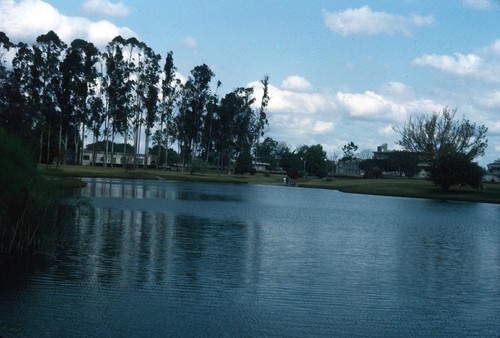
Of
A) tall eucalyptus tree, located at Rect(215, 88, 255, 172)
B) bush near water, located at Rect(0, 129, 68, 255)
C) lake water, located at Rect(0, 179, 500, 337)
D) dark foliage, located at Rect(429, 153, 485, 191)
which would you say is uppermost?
tall eucalyptus tree, located at Rect(215, 88, 255, 172)

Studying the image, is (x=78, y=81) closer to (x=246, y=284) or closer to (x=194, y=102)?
(x=194, y=102)

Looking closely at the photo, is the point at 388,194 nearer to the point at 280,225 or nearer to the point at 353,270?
the point at 280,225

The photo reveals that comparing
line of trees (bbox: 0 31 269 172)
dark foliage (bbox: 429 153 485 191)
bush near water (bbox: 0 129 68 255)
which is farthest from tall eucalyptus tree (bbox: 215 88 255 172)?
bush near water (bbox: 0 129 68 255)

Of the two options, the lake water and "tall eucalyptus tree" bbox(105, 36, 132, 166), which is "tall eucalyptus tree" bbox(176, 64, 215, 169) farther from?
the lake water

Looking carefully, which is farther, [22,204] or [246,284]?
[22,204]

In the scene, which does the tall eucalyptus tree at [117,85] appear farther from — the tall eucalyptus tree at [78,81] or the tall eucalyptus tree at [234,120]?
the tall eucalyptus tree at [234,120]

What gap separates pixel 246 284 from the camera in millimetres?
16453

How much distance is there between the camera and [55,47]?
311ft

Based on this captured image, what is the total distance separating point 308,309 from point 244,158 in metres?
102

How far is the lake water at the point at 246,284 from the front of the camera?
12398 mm

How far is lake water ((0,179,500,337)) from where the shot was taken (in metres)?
12.4

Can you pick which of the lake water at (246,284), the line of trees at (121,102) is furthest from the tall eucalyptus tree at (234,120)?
the lake water at (246,284)

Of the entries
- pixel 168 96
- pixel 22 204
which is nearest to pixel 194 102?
pixel 168 96

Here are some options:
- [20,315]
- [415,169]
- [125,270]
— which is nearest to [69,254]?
[125,270]
